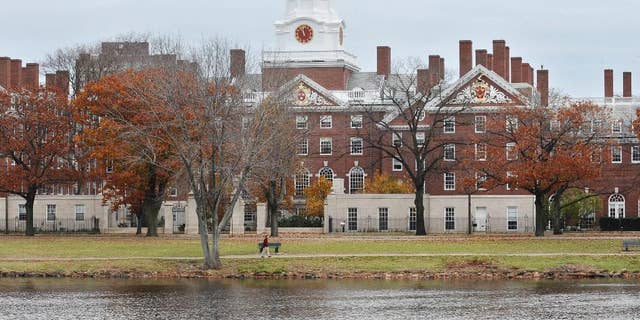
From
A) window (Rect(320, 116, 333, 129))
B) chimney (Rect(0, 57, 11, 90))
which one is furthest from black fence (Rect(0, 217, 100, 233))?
window (Rect(320, 116, 333, 129))

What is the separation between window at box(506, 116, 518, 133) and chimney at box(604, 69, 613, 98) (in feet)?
113

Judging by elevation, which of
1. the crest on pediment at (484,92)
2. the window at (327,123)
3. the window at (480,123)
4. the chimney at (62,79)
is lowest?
the window at (480,123)

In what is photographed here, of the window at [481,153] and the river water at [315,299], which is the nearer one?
the river water at [315,299]

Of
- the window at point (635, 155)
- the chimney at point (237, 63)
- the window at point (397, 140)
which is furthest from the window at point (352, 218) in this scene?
the window at point (635, 155)

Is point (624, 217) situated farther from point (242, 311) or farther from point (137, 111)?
point (242, 311)

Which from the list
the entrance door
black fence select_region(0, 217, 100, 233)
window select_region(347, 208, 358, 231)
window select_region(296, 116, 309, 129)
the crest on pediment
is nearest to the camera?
window select_region(347, 208, 358, 231)

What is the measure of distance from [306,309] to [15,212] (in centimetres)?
5894

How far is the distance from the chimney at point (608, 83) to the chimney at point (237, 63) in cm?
4221

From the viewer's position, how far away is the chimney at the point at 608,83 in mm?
123438

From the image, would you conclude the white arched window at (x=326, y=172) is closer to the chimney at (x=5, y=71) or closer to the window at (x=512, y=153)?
the chimney at (x=5, y=71)

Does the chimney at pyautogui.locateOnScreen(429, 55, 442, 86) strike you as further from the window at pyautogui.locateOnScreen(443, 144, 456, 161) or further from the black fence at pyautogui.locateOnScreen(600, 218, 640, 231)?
the black fence at pyautogui.locateOnScreen(600, 218, 640, 231)

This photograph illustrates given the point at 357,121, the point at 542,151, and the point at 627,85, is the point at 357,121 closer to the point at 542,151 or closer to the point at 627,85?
the point at 627,85

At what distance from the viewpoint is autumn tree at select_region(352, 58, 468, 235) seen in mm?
92156

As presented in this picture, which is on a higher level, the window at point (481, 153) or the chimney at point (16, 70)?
the chimney at point (16, 70)
